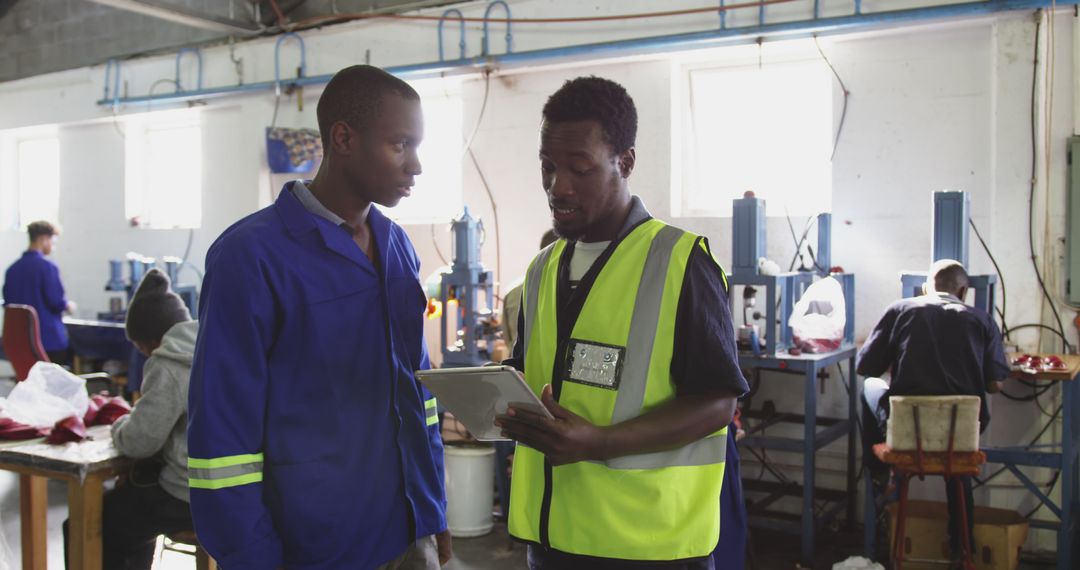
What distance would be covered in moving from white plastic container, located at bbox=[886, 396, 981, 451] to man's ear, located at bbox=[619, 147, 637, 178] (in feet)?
7.26

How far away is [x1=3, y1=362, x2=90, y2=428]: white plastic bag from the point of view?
2707 millimetres

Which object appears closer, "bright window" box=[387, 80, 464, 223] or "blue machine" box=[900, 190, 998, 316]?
"blue machine" box=[900, 190, 998, 316]

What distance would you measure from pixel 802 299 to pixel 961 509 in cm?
109

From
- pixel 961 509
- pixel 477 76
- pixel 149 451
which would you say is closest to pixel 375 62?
pixel 477 76

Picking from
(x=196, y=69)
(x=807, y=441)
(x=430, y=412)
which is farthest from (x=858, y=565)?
(x=196, y=69)

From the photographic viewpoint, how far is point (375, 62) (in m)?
5.64

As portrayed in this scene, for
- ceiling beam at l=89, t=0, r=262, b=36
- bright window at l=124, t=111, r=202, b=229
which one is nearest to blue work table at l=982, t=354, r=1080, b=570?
ceiling beam at l=89, t=0, r=262, b=36

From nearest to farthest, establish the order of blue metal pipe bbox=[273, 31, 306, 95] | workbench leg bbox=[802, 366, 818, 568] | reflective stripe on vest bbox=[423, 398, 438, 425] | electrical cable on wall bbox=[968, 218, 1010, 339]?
reflective stripe on vest bbox=[423, 398, 438, 425] → workbench leg bbox=[802, 366, 818, 568] → electrical cable on wall bbox=[968, 218, 1010, 339] → blue metal pipe bbox=[273, 31, 306, 95]

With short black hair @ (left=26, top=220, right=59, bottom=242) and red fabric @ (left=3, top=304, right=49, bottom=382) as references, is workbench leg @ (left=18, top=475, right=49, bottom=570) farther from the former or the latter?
short black hair @ (left=26, top=220, right=59, bottom=242)

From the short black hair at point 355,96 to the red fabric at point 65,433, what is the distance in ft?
5.35

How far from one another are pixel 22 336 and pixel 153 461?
328 cm

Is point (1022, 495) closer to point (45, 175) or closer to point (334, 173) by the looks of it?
point (334, 173)

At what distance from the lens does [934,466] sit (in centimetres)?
322

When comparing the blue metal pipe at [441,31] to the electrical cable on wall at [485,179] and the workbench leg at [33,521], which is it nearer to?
the electrical cable on wall at [485,179]
